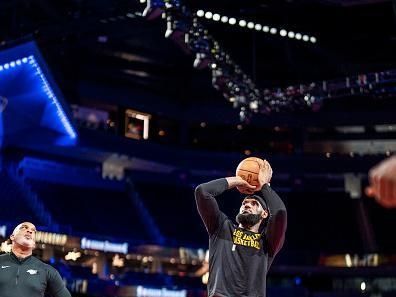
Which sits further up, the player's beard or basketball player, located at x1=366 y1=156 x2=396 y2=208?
the player's beard

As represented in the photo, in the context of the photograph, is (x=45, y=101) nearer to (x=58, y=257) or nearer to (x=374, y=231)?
(x=58, y=257)

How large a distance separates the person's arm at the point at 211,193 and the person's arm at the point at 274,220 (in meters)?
0.18

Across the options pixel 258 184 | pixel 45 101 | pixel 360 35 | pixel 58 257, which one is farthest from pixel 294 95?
pixel 258 184

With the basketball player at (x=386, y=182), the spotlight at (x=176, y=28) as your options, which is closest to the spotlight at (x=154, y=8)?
the spotlight at (x=176, y=28)

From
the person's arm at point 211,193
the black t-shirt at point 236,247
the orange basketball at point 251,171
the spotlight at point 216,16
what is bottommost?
the black t-shirt at point 236,247

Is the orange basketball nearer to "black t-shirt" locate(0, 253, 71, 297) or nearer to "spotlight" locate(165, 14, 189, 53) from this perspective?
"black t-shirt" locate(0, 253, 71, 297)

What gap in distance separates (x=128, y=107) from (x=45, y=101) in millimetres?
6701

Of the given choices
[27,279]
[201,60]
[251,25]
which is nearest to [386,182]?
[27,279]

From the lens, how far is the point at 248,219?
5.45m

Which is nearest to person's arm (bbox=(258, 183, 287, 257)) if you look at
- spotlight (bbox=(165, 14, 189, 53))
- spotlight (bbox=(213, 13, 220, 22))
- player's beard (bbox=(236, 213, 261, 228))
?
player's beard (bbox=(236, 213, 261, 228))

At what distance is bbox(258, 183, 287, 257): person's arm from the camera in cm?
536

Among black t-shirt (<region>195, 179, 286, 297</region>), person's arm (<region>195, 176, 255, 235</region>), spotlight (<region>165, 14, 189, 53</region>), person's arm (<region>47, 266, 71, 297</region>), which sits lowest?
person's arm (<region>47, 266, 71, 297</region>)

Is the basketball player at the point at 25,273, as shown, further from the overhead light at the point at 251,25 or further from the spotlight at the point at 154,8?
the overhead light at the point at 251,25

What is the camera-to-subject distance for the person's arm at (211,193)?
530 centimetres
